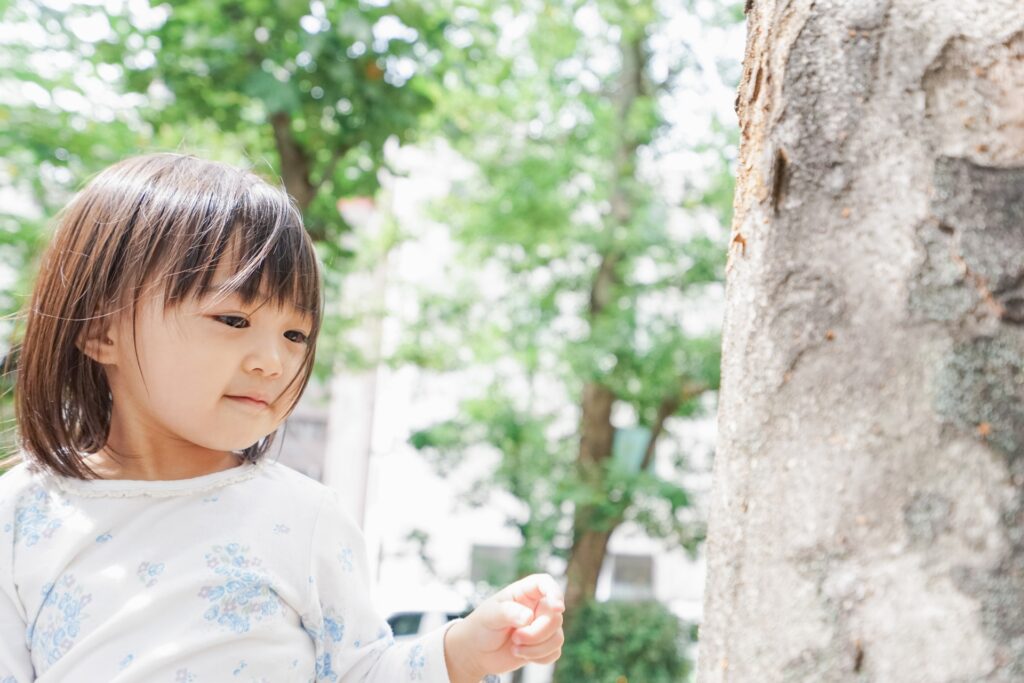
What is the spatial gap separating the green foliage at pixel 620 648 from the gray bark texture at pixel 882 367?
653cm

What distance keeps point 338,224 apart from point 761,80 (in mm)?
3806

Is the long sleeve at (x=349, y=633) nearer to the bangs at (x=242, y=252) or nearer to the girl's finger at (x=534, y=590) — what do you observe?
the girl's finger at (x=534, y=590)

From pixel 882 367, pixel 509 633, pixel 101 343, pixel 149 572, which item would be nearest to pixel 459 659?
pixel 509 633

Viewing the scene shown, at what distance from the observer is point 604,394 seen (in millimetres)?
7160

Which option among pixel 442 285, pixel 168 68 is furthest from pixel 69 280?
pixel 442 285

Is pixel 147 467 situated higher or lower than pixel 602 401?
higher

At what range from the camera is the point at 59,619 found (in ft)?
3.91

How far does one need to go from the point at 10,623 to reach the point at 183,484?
0.26 meters

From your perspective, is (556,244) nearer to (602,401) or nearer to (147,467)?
(602,401)

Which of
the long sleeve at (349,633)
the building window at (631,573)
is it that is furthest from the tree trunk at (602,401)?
the building window at (631,573)

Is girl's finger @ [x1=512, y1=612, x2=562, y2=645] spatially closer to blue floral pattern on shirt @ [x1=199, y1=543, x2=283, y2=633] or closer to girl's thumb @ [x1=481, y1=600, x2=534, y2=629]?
girl's thumb @ [x1=481, y1=600, x2=534, y2=629]

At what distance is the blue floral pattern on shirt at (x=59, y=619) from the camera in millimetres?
1180

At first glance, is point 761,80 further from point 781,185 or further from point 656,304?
point 656,304

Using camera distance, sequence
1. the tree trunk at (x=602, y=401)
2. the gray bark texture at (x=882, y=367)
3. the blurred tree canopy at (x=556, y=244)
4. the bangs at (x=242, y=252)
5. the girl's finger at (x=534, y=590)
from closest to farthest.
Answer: the gray bark texture at (x=882, y=367)
the girl's finger at (x=534, y=590)
the bangs at (x=242, y=252)
the blurred tree canopy at (x=556, y=244)
the tree trunk at (x=602, y=401)
